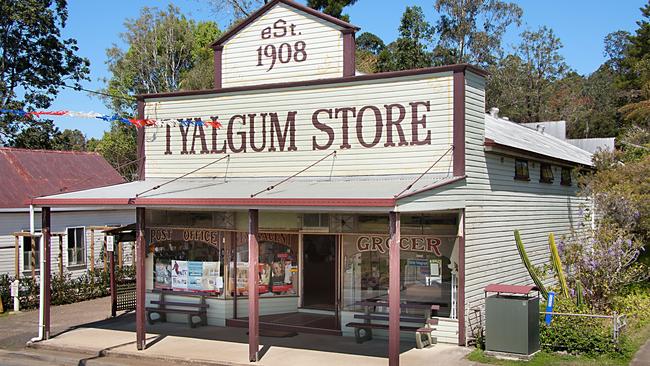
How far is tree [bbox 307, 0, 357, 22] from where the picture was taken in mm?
41375

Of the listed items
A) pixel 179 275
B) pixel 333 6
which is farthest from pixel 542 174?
pixel 333 6

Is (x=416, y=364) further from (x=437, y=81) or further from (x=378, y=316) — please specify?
(x=437, y=81)

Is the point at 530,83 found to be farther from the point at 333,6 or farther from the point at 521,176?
the point at 521,176

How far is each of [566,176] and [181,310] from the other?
36.4 feet

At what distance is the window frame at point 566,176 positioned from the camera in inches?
770

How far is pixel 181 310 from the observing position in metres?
16.8

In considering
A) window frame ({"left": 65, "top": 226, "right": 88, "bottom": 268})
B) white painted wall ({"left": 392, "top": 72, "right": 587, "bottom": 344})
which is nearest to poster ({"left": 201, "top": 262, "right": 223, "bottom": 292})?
white painted wall ({"left": 392, "top": 72, "right": 587, "bottom": 344})

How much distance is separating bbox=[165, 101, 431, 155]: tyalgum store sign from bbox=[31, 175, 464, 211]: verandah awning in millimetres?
763

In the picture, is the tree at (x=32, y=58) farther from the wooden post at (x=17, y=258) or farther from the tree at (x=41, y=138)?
the wooden post at (x=17, y=258)

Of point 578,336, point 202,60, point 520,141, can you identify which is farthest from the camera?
point 202,60

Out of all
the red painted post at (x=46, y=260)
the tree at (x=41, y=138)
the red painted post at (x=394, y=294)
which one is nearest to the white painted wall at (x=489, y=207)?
the red painted post at (x=394, y=294)

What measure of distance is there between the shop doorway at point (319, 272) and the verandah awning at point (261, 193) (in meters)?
1.87

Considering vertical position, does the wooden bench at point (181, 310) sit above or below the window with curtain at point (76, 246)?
below

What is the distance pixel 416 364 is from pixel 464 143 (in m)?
4.36
